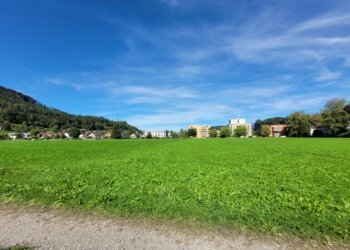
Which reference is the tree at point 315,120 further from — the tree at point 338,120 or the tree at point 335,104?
the tree at point 338,120

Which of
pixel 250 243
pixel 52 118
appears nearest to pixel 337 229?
pixel 250 243

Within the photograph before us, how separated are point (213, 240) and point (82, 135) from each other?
535ft

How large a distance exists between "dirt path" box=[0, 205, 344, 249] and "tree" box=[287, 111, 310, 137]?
108227 mm

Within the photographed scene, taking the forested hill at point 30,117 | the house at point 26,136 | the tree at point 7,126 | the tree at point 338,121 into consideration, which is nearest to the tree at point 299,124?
the tree at point 338,121

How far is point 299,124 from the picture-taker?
93875 mm

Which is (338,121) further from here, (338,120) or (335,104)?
(335,104)

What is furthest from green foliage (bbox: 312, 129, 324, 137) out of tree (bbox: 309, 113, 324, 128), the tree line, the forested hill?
the forested hill

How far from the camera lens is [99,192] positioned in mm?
5941

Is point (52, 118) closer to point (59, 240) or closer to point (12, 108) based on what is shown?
point (12, 108)

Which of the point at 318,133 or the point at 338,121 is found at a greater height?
the point at 338,121

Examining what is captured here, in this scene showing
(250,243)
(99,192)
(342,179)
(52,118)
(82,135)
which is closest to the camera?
(250,243)

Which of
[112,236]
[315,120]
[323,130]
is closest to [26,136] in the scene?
[112,236]

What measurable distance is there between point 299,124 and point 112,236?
364ft

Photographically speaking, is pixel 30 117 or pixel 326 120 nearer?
pixel 326 120
